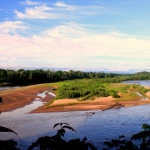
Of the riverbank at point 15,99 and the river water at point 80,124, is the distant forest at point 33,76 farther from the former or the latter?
the river water at point 80,124

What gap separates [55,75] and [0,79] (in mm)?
41416

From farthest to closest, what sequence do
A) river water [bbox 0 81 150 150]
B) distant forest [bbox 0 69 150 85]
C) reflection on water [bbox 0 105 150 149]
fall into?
distant forest [bbox 0 69 150 85], reflection on water [bbox 0 105 150 149], river water [bbox 0 81 150 150]

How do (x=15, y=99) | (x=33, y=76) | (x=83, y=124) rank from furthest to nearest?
(x=33, y=76), (x=15, y=99), (x=83, y=124)

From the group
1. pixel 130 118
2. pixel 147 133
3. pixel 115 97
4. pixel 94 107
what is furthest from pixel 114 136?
pixel 115 97

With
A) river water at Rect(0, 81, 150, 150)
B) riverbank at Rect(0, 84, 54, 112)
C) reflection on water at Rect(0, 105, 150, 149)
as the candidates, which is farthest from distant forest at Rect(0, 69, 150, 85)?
reflection on water at Rect(0, 105, 150, 149)

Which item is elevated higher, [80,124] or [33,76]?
[33,76]

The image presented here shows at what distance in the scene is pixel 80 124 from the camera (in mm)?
32344

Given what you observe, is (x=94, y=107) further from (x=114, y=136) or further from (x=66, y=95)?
(x=114, y=136)

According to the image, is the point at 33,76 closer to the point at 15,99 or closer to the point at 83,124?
the point at 15,99

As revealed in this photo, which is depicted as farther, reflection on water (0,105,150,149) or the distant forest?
the distant forest

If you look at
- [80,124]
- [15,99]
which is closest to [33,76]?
[15,99]

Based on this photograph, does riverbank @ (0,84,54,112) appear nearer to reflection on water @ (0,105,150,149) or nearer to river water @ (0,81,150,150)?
river water @ (0,81,150,150)

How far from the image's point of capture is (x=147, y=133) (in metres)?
3.76

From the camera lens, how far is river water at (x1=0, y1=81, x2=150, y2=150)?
2648cm
